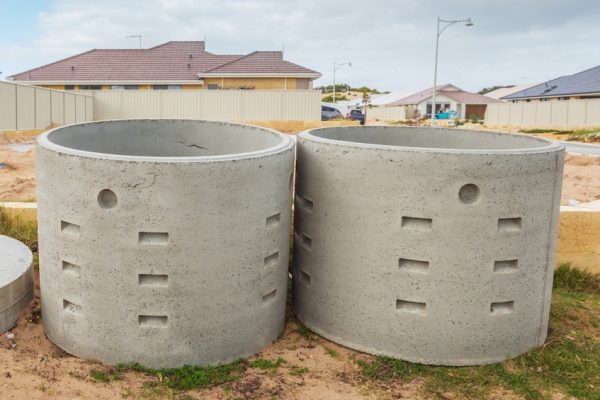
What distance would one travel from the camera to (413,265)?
15.5ft

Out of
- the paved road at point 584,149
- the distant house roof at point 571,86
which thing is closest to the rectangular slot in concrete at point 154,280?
the paved road at point 584,149

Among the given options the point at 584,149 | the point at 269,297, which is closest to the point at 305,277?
the point at 269,297

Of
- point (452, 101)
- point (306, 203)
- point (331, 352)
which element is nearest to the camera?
point (331, 352)

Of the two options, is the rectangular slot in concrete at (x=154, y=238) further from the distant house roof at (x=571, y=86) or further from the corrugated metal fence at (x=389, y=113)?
the corrugated metal fence at (x=389, y=113)

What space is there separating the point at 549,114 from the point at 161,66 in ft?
88.1

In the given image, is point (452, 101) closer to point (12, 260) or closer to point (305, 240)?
point (305, 240)

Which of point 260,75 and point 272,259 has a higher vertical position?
point 260,75

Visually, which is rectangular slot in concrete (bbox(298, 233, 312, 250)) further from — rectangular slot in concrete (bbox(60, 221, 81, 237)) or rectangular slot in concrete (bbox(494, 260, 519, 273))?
rectangular slot in concrete (bbox(60, 221, 81, 237))

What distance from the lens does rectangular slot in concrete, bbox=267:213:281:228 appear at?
4.73 m

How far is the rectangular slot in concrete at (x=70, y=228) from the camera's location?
4387mm

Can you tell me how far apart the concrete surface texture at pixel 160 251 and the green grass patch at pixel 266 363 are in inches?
5.0

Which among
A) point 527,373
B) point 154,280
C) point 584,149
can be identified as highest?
point 584,149

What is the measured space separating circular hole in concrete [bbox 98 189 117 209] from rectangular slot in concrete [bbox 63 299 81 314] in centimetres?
87

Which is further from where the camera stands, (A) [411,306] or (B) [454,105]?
(B) [454,105]
